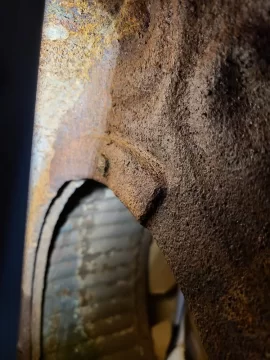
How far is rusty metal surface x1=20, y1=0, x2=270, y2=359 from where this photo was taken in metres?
0.59

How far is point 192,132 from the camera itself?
70 cm

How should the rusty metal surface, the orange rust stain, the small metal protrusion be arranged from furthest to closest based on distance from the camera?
the orange rust stain < the small metal protrusion < the rusty metal surface

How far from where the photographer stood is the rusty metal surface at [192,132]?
59cm

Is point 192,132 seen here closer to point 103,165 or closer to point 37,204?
point 103,165

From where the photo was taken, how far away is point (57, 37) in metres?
1.06

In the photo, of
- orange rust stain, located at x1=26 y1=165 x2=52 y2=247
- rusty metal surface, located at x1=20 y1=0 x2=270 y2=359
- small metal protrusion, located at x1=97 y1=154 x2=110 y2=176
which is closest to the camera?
rusty metal surface, located at x1=20 y1=0 x2=270 y2=359

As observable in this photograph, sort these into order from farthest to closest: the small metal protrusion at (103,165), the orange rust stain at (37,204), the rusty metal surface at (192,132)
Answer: the orange rust stain at (37,204)
the small metal protrusion at (103,165)
the rusty metal surface at (192,132)

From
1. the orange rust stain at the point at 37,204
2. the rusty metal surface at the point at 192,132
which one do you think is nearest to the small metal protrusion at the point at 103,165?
the rusty metal surface at the point at 192,132

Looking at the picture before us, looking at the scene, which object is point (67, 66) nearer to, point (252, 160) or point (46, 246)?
point (46, 246)

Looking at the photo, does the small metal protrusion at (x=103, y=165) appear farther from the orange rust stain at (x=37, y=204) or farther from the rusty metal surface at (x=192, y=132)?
the orange rust stain at (x=37, y=204)

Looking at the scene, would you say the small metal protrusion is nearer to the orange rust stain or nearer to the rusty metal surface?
the rusty metal surface

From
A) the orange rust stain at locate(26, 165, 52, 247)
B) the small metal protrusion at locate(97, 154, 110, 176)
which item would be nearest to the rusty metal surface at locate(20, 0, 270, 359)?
the small metal protrusion at locate(97, 154, 110, 176)

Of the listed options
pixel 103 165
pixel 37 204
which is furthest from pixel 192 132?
pixel 37 204

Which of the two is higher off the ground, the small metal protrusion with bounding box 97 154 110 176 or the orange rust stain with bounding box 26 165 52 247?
the small metal protrusion with bounding box 97 154 110 176
